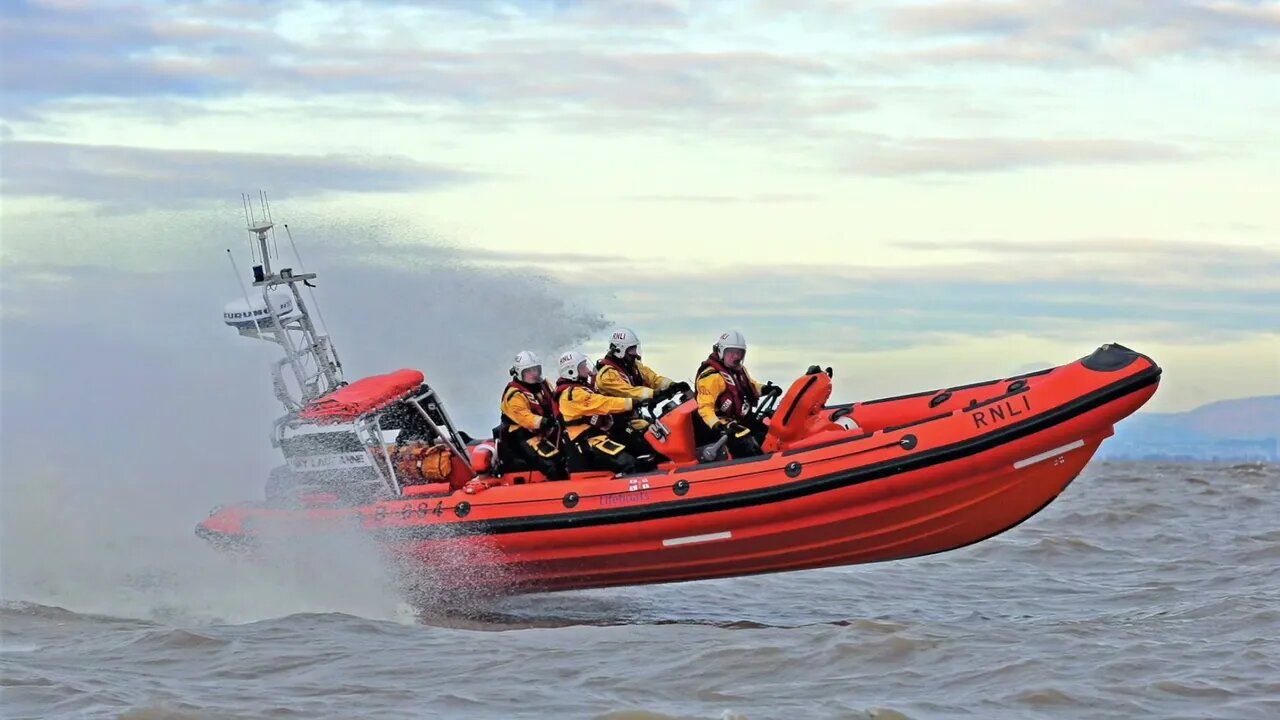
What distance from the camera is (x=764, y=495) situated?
920cm

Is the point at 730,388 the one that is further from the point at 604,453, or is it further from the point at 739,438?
the point at 604,453

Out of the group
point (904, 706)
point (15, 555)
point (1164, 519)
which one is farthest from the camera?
point (1164, 519)

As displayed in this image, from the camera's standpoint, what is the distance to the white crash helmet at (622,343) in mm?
10406

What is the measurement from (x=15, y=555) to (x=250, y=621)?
2276mm

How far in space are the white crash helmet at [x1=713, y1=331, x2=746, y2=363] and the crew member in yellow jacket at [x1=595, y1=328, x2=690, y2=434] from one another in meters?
0.51

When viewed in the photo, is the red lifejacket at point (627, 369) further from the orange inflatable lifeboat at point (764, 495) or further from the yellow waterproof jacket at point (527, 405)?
the yellow waterproof jacket at point (527, 405)

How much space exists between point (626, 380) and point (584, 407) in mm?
583

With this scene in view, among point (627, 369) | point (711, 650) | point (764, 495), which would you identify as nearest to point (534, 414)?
point (627, 369)

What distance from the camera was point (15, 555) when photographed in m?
10.6

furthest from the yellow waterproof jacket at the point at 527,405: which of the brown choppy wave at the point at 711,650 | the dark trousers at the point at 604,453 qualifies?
the brown choppy wave at the point at 711,650

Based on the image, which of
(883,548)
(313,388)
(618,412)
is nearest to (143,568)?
(313,388)

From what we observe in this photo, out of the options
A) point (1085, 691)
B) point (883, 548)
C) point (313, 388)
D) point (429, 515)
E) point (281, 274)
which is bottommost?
point (1085, 691)

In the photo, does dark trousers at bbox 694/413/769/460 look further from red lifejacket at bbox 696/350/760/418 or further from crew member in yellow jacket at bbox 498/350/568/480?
crew member in yellow jacket at bbox 498/350/568/480

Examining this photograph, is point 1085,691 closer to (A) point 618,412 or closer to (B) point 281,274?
(A) point 618,412
